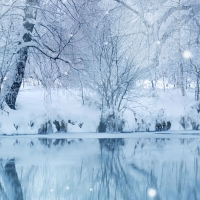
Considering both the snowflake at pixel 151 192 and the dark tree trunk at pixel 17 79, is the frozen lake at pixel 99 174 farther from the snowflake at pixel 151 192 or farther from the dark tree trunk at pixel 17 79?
the dark tree trunk at pixel 17 79

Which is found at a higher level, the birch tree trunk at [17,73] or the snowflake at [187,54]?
the snowflake at [187,54]

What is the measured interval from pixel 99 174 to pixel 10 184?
1549 mm

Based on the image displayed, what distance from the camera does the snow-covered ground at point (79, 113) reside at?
15773 millimetres

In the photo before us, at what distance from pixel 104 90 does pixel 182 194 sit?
12387mm

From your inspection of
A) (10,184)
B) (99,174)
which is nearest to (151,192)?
(99,174)

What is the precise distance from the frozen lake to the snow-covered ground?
5642 millimetres

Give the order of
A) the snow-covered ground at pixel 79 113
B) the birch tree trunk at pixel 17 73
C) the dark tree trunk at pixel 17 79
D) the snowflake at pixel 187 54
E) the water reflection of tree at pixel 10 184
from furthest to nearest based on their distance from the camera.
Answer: the snowflake at pixel 187 54
the dark tree trunk at pixel 17 79
the snow-covered ground at pixel 79 113
the birch tree trunk at pixel 17 73
the water reflection of tree at pixel 10 184

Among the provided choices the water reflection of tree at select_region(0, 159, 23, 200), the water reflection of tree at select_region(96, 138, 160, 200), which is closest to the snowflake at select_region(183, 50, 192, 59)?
the water reflection of tree at select_region(96, 138, 160, 200)

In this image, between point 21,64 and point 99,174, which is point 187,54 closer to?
point 21,64

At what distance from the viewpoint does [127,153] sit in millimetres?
9656

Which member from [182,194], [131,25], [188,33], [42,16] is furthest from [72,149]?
[188,33]

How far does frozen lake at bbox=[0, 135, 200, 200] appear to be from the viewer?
5211mm

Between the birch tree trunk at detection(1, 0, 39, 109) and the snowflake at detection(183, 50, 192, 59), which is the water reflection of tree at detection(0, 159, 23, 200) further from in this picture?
the snowflake at detection(183, 50, 192, 59)

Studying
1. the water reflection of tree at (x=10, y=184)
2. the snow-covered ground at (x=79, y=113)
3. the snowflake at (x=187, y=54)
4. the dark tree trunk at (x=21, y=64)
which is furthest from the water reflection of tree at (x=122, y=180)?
the snowflake at (x=187, y=54)
